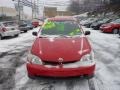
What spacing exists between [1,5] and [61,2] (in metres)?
40.4

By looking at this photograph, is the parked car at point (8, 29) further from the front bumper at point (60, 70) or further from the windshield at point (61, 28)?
the front bumper at point (60, 70)

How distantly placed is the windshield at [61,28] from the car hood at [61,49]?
0.55m

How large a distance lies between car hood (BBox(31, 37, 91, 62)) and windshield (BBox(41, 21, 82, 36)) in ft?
1.79

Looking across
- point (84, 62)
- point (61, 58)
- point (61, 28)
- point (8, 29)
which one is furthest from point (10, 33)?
point (84, 62)

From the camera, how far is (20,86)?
6.56 meters

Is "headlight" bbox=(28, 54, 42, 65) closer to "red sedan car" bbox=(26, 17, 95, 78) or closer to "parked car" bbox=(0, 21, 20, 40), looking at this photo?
"red sedan car" bbox=(26, 17, 95, 78)

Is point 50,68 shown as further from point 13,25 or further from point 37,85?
point 13,25

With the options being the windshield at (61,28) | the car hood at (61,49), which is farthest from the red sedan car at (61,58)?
the windshield at (61,28)

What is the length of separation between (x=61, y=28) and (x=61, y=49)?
1609 millimetres

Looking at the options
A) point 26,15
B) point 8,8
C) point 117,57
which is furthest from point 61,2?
point 117,57

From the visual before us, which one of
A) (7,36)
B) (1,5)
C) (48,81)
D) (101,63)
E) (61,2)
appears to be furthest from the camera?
(61,2)

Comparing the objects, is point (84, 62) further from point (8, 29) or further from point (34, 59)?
point (8, 29)

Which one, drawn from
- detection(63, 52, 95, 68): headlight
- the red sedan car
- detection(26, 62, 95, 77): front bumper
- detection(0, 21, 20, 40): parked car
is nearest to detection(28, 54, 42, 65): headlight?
the red sedan car

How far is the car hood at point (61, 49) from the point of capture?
21.2 ft
